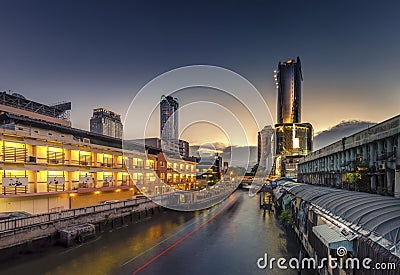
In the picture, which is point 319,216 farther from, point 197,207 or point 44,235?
point 197,207

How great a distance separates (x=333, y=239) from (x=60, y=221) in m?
29.2

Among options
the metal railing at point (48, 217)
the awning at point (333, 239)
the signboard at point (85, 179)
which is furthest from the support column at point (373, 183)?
the signboard at point (85, 179)

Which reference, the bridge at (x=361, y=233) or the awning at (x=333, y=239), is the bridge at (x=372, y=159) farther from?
the awning at (x=333, y=239)

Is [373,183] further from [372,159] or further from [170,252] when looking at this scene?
[170,252]

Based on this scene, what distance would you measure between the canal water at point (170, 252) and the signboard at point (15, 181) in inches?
399

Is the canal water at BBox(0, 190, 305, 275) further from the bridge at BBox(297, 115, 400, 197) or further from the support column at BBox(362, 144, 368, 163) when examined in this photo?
the support column at BBox(362, 144, 368, 163)

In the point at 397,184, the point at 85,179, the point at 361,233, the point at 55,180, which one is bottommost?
the point at 85,179

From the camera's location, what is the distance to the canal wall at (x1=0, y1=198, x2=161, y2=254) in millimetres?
23812

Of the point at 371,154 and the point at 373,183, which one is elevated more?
the point at 371,154

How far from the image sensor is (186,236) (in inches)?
1309

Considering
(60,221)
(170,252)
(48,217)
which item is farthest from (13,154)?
(170,252)

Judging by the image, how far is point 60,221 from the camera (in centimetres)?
2912

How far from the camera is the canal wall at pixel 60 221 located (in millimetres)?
23812

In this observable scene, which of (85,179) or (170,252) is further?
(85,179)
